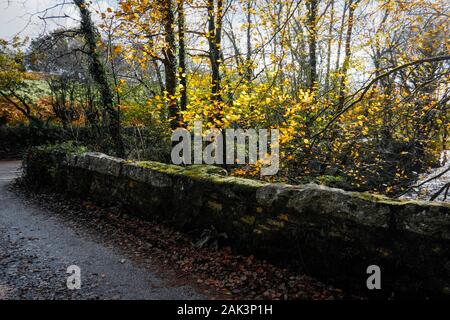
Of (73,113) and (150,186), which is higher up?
(73,113)

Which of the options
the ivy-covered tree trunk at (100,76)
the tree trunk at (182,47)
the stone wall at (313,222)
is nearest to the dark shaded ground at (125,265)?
the stone wall at (313,222)

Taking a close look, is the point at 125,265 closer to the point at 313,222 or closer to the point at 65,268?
the point at 65,268

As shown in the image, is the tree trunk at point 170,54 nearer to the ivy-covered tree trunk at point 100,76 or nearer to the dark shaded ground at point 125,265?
the ivy-covered tree trunk at point 100,76

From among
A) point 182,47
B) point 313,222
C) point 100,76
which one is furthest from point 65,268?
point 100,76

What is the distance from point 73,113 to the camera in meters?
11.1

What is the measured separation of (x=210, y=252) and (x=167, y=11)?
5.91 meters

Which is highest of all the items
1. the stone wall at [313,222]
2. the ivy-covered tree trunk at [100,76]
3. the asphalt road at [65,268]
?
the ivy-covered tree trunk at [100,76]

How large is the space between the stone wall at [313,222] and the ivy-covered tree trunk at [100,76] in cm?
380

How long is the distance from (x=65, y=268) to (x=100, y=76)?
689cm

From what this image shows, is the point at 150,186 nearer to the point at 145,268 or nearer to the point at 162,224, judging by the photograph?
the point at 162,224

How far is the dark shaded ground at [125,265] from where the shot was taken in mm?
3689

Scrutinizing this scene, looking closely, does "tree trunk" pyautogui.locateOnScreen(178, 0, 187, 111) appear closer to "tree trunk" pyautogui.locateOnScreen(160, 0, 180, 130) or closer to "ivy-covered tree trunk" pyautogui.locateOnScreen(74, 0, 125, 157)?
"tree trunk" pyautogui.locateOnScreen(160, 0, 180, 130)

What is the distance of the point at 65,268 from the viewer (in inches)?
170

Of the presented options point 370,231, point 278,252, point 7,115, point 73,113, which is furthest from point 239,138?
point 7,115
